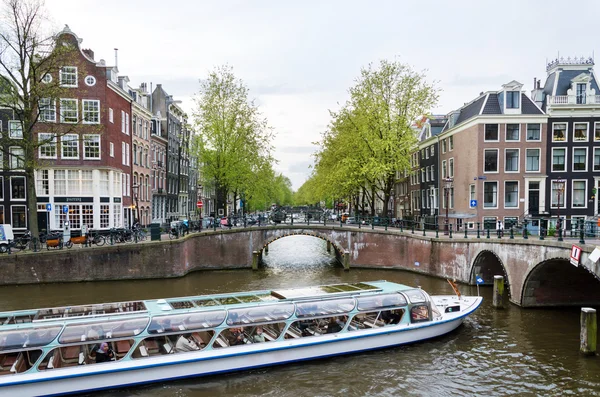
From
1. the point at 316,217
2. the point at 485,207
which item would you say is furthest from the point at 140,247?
the point at 485,207

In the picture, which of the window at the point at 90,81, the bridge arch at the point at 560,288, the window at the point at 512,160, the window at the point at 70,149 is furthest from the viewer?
the window at the point at 512,160

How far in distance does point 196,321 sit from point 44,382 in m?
4.49

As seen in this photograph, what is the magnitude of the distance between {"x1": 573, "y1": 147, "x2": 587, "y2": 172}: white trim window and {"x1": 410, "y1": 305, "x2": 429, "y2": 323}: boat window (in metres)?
26.2

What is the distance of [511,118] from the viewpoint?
3572 cm

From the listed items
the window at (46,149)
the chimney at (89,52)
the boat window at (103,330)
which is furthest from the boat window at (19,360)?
the chimney at (89,52)

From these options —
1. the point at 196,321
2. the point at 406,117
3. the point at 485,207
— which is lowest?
the point at 196,321

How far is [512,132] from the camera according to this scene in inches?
1419

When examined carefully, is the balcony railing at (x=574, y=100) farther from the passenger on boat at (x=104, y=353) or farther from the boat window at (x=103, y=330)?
the passenger on boat at (x=104, y=353)

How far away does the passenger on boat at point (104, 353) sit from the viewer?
13.4 metres

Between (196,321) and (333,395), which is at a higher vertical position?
(196,321)

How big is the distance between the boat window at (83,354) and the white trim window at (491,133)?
3157 centimetres

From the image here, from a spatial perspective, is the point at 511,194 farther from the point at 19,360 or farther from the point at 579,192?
the point at 19,360

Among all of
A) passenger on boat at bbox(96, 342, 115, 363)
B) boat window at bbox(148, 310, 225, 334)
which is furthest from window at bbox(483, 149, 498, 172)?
passenger on boat at bbox(96, 342, 115, 363)

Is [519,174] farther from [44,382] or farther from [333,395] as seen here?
[44,382]
